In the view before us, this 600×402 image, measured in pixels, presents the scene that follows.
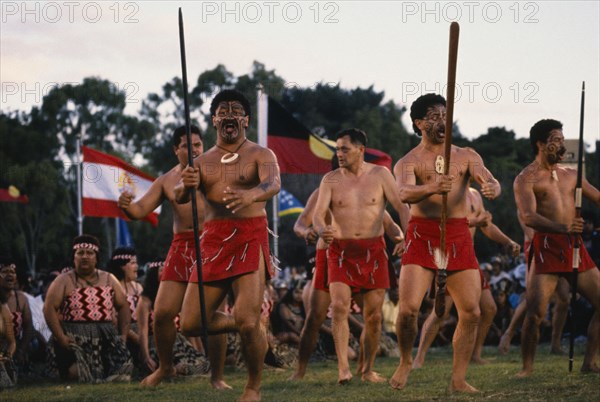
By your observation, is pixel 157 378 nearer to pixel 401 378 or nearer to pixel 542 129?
pixel 401 378

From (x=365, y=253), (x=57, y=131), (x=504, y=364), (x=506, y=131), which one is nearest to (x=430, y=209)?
(x=365, y=253)

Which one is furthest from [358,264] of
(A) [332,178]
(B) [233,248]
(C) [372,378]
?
(B) [233,248]

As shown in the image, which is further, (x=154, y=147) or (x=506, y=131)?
(x=154, y=147)

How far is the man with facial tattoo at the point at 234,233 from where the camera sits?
801 centimetres

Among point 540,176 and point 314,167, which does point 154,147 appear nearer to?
point 314,167

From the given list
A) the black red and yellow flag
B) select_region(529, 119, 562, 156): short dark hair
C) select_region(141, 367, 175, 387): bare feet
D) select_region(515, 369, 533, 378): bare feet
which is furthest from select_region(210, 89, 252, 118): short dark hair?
the black red and yellow flag

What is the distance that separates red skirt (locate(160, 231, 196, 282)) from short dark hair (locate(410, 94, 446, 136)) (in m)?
2.31

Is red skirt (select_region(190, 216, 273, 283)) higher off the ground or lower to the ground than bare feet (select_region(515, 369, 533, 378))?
higher

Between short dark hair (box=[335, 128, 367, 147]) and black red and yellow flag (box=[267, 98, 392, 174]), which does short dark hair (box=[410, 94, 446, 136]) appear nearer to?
short dark hair (box=[335, 128, 367, 147])

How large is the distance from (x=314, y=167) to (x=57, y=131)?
37.2m

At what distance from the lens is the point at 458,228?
8.84 metres

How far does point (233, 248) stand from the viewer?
8195 millimetres

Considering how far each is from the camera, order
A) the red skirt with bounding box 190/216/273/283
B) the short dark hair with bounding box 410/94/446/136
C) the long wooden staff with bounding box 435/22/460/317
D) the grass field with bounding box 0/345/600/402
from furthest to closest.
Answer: the short dark hair with bounding box 410/94/446/136 → the grass field with bounding box 0/345/600/402 → the red skirt with bounding box 190/216/273/283 → the long wooden staff with bounding box 435/22/460/317

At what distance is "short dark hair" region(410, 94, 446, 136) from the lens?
900cm
